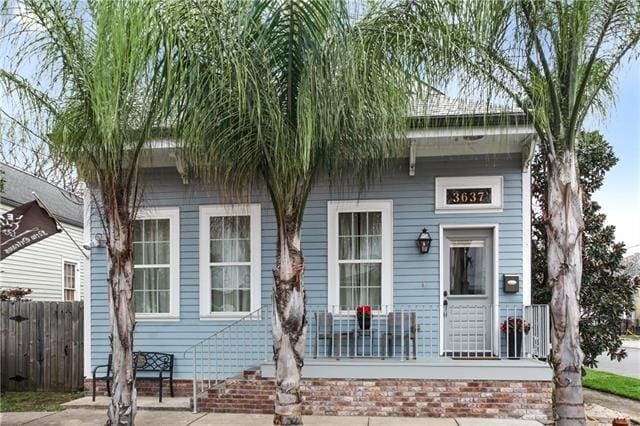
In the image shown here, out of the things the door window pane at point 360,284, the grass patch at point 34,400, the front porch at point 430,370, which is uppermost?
the door window pane at point 360,284

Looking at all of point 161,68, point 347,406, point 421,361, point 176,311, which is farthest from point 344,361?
point 161,68

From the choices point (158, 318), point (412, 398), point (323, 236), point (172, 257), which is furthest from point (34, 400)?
point (412, 398)

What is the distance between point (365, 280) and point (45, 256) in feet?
35.4

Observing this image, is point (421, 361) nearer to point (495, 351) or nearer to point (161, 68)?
point (495, 351)

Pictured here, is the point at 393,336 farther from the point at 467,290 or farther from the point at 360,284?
the point at 467,290

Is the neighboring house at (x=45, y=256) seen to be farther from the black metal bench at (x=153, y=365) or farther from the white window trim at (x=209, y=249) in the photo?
the black metal bench at (x=153, y=365)

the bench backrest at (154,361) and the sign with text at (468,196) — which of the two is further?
the bench backrest at (154,361)

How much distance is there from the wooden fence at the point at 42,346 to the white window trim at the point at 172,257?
1.94 meters

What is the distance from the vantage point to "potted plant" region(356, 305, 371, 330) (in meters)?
7.52

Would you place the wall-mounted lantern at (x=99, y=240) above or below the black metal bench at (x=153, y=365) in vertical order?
above

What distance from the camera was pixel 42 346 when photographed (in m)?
9.80

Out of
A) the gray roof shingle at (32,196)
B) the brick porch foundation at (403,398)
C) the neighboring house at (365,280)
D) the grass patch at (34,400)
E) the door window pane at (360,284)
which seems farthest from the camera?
the gray roof shingle at (32,196)

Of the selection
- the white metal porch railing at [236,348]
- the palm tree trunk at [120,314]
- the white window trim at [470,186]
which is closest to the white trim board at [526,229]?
the white window trim at [470,186]

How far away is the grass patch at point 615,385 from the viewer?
9.57 metres
